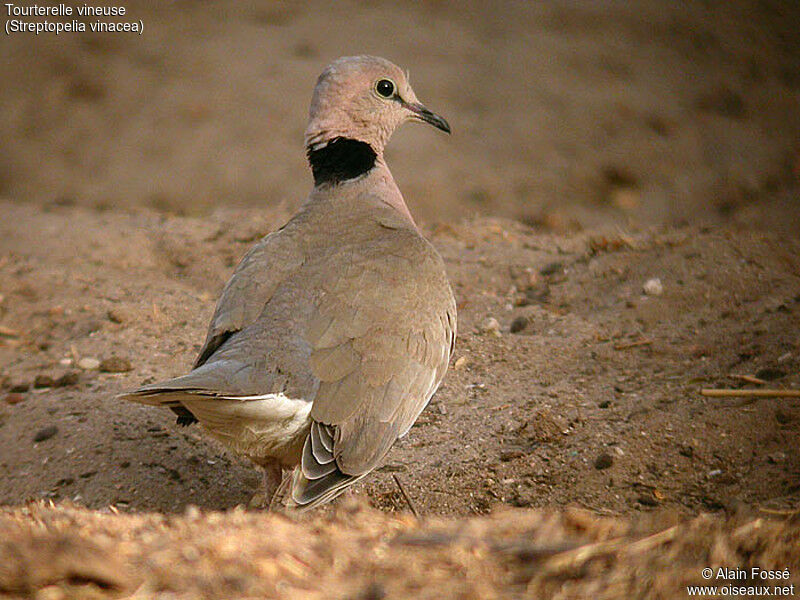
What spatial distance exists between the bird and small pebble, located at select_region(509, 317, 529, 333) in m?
1.17

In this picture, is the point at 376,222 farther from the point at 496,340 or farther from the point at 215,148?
the point at 215,148

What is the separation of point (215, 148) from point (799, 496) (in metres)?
6.54

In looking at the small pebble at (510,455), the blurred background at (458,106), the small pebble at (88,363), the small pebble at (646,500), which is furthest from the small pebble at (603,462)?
the blurred background at (458,106)

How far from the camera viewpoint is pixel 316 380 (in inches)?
134

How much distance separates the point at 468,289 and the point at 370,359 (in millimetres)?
2276

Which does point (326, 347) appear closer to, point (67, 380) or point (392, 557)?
point (392, 557)

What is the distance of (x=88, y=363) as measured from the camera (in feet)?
16.4

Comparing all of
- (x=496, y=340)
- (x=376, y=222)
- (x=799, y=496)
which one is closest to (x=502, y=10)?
(x=496, y=340)

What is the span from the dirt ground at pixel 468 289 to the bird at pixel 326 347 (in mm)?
477

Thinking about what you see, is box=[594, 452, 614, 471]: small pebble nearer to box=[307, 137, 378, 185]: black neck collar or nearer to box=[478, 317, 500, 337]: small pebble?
box=[478, 317, 500, 337]: small pebble

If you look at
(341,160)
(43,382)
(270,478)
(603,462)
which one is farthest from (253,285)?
(43,382)

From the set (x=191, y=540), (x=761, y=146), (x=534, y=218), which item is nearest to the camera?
(x=191, y=540)

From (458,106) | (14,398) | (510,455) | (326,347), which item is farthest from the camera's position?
(458,106)

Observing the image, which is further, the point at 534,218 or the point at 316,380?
the point at 534,218
